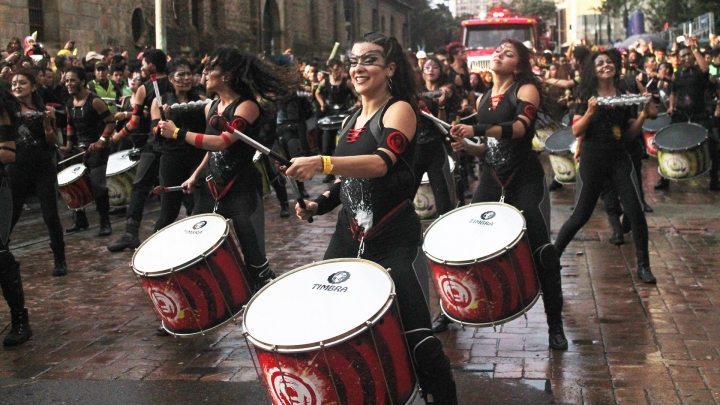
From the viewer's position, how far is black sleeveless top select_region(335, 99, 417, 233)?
14.2 feet

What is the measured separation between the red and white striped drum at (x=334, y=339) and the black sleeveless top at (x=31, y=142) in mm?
4836

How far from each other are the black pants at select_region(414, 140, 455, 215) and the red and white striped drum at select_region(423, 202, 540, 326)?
2.93m

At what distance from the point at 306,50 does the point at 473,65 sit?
17970 mm

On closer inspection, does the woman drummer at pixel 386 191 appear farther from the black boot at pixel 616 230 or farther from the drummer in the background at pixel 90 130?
the drummer in the background at pixel 90 130

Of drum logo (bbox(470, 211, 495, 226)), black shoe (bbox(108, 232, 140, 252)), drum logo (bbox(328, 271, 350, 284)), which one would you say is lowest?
black shoe (bbox(108, 232, 140, 252))

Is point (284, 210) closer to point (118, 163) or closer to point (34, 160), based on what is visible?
point (118, 163)

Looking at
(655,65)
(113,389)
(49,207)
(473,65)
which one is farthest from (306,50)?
(113,389)

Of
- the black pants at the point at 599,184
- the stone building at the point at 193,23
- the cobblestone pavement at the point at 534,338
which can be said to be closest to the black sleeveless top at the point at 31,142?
the cobblestone pavement at the point at 534,338

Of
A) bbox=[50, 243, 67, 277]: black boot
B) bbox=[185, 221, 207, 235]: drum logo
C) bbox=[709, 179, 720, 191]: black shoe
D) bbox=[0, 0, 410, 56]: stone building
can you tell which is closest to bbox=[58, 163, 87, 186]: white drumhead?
bbox=[50, 243, 67, 277]: black boot

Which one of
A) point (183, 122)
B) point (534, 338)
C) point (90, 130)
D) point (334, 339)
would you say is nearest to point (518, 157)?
point (534, 338)

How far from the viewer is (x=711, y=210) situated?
11398 millimetres

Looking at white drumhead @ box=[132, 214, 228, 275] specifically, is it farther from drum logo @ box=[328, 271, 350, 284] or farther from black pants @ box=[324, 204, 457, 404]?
drum logo @ box=[328, 271, 350, 284]

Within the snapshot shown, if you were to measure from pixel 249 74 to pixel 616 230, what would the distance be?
440cm

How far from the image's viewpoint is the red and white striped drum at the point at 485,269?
534 cm
